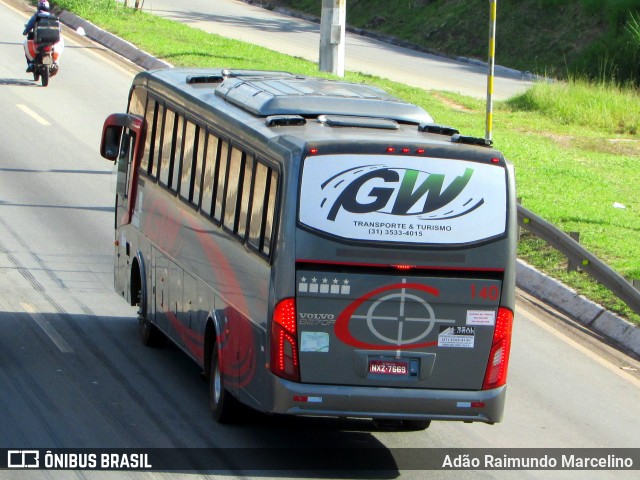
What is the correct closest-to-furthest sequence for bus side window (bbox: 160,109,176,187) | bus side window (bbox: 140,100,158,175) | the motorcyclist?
bus side window (bbox: 160,109,176,187) < bus side window (bbox: 140,100,158,175) < the motorcyclist

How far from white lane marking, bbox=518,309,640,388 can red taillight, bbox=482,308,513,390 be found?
3.28 m

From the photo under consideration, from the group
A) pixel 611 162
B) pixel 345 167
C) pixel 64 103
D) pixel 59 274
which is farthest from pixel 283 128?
pixel 64 103

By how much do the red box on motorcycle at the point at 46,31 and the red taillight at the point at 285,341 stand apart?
793 inches

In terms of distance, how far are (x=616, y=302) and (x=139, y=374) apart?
18.7ft

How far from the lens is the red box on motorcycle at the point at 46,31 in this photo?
2845cm

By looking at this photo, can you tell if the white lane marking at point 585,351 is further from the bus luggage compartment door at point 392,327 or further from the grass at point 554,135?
the bus luggage compartment door at point 392,327

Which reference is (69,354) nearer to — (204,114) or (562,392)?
(204,114)

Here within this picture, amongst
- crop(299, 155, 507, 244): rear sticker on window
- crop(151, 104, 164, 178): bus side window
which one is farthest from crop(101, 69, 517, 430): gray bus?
crop(151, 104, 164, 178): bus side window

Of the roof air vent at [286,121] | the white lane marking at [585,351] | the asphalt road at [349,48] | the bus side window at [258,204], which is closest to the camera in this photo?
the bus side window at [258,204]

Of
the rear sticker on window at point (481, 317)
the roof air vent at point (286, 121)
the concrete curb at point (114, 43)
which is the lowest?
the concrete curb at point (114, 43)

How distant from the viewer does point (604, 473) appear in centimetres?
1036

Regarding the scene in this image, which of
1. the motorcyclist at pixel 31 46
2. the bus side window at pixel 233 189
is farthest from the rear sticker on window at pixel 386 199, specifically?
the motorcyclist at pixel 31 46

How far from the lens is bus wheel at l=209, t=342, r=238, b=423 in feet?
35.7

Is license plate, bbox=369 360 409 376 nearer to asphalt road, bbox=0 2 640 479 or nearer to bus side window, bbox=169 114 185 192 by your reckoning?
asphalt road, bbox=0 2 640 479
